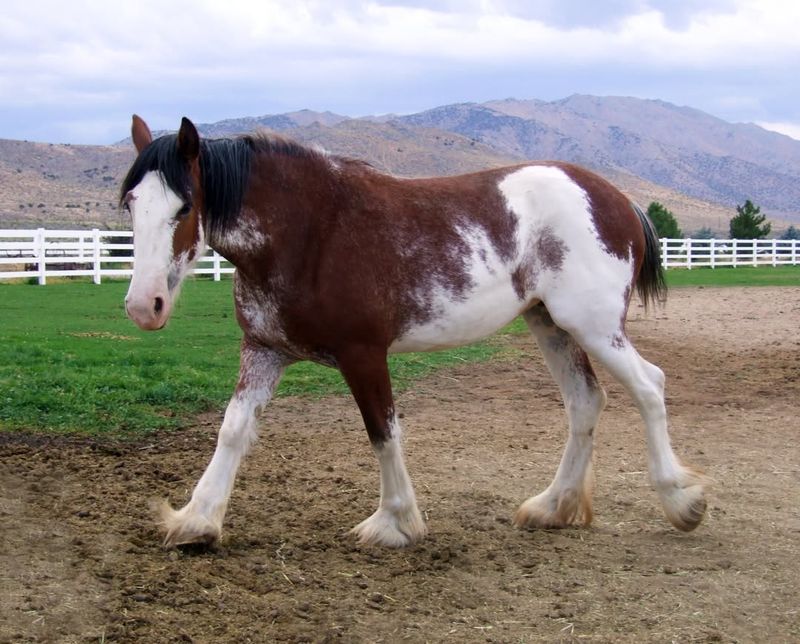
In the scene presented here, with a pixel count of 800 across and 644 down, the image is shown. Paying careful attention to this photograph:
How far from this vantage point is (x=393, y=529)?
Answer: 4.94 metres

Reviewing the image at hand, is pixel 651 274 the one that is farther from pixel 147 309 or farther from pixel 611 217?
pixel 147 309

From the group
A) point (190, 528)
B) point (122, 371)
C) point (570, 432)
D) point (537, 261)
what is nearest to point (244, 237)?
point (190, 528)

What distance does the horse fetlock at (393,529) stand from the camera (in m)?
4.91

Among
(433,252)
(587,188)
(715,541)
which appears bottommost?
(715,541)

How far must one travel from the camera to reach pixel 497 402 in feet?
30.5

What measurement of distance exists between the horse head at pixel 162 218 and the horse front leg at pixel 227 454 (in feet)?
2.39

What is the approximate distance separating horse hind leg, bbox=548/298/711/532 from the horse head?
2077mm

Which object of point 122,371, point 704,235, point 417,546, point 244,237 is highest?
point 704,235

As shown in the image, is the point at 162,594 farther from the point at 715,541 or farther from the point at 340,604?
the point at 715,541

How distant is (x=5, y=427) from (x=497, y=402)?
15.0 ft

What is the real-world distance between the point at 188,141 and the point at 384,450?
6.07 ft

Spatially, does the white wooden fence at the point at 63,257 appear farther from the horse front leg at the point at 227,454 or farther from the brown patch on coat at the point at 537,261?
the brown patch on coat at the point at 537,261

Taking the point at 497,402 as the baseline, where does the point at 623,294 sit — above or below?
above

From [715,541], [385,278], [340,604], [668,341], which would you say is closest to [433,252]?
[385,278]
